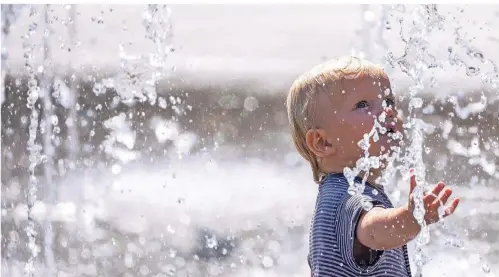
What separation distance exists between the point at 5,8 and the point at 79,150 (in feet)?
6.06

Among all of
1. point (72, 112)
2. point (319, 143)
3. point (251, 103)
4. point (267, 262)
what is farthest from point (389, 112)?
point (251, 103)

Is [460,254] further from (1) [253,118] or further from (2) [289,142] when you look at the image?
(1) [253,118]

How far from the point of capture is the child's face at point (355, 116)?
2.22 m

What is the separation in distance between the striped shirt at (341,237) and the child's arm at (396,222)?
39 mm

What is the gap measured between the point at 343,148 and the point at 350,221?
23 centimetres

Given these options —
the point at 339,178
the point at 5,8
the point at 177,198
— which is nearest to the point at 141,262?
the point at 177,198

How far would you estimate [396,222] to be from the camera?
1986mm

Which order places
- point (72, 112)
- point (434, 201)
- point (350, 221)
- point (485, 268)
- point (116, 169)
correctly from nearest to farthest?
point (434, 201) → point (350, 221) → point (485, 268) → point (116, 169) → point (72, 112)

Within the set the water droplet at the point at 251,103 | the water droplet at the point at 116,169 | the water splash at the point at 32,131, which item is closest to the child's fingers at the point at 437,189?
the water splash at the point at 32,131

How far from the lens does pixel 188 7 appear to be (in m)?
9.96

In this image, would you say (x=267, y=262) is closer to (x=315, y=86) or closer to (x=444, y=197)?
(x=315, y=86)

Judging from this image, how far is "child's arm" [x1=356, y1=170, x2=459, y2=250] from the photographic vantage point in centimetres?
195

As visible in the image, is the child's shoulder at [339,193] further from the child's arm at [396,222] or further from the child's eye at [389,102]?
the child's eye at [389,102]

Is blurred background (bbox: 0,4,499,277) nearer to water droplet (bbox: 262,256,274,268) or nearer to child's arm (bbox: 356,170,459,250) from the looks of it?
water droplet (bbox: 262,256,274,268)
